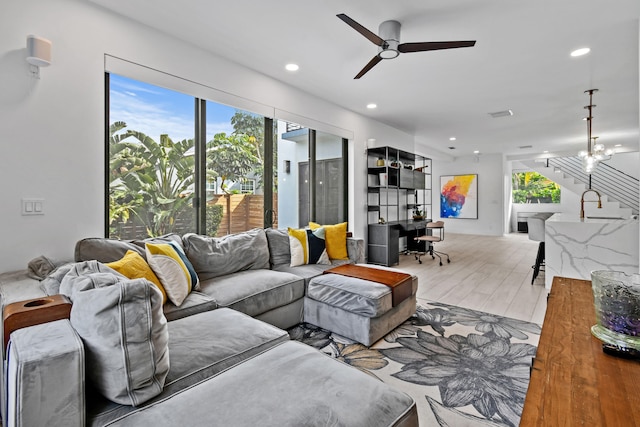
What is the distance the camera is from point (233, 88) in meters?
3.54

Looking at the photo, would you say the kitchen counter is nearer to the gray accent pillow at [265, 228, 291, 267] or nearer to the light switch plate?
the gray accent pillow at [265, 228, 291, 267]

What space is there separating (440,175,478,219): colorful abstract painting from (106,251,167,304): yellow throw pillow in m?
10.3

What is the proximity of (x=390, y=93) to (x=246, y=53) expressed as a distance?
2.14 m

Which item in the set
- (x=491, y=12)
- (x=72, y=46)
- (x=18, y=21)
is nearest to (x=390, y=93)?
(x=491, y=12)

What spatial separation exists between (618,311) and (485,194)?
10070 mm

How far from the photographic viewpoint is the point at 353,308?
261 centimetres

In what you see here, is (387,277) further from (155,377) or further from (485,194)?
(485,194)

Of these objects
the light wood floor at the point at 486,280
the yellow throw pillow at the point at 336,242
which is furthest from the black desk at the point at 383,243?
the yellow throw pillow at the point at 336,242

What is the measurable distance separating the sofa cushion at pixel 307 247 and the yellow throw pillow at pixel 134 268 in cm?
155

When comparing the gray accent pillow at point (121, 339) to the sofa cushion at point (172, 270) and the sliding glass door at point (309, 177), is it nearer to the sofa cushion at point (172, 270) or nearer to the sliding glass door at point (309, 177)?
the sofa cushion at point (172, 270)

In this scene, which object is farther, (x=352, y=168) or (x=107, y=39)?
(x=352, y=168)

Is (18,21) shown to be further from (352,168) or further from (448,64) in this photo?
(352,168)

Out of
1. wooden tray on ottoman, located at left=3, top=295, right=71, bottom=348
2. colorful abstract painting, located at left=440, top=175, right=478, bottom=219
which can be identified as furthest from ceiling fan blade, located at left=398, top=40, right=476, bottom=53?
colorful abstract painting, located at left=440, top=175, right=478, bottom=219

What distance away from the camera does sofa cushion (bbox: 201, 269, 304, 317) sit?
246 centimetres
